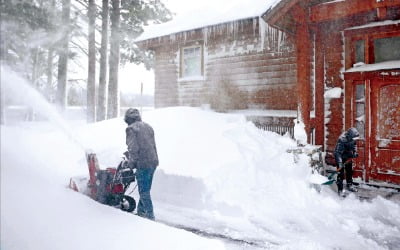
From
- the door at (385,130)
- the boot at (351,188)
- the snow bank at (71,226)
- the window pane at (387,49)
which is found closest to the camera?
the snow bank at (71,226)

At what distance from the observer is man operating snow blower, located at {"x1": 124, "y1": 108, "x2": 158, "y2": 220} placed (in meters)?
5.35

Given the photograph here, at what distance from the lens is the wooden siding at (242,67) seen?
10.6 metres

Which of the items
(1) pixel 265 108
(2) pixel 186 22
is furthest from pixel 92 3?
(1) pixel 265 108

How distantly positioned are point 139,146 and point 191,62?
8.74m

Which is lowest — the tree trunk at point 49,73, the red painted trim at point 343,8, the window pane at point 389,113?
the window pane at point 389,113

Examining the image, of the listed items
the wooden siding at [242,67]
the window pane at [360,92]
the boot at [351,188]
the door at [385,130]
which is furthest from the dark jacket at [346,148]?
the wooden siding at [242,67]

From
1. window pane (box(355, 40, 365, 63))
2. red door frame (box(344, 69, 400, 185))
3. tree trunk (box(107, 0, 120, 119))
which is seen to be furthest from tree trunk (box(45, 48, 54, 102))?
red door frame (box(344, 69, 400, 185))

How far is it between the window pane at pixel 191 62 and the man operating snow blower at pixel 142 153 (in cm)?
808

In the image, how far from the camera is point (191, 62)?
13602 millimetres

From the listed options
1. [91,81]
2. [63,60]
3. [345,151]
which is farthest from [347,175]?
[63,60]

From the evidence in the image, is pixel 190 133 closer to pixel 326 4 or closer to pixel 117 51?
pixel 326 4

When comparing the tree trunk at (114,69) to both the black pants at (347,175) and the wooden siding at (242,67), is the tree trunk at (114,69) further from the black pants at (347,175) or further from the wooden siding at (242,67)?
the black pants at (347,175)

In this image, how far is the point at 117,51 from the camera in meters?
18.2

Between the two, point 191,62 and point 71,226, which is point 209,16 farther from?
point 71,226
